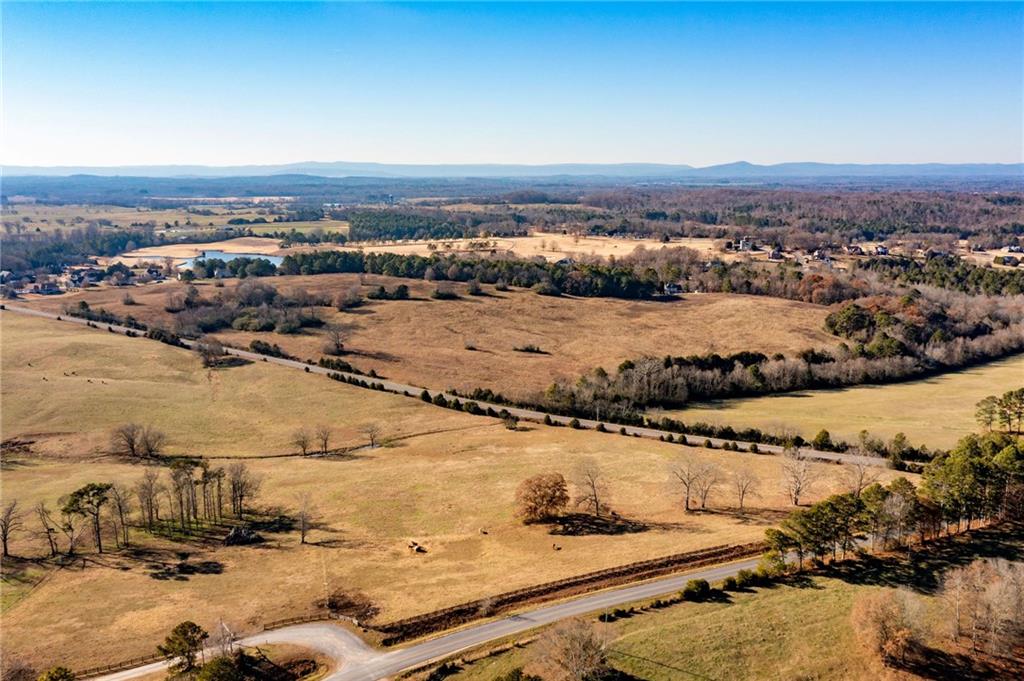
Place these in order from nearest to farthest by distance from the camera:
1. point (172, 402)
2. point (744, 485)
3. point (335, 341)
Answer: point (744, 485) < point (172, 402) < point (335, 341)

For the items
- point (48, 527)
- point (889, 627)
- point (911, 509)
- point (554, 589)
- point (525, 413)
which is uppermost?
Result: point (911, 509)

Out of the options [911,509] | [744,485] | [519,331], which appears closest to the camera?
[911,509]

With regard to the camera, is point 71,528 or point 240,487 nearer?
point 71,528

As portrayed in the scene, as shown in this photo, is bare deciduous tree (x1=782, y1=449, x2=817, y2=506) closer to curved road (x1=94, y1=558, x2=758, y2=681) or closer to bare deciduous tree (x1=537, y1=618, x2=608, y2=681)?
curved road (x1=94, y1=558, x2=758, y2=681)

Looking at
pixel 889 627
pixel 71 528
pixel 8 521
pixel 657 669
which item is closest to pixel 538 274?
pixel 71 528

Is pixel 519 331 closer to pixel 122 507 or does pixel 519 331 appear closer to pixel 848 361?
pixel 848 361

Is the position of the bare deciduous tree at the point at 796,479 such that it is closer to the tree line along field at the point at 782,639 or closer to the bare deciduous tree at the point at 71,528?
the tree line along field at the point at 782,639

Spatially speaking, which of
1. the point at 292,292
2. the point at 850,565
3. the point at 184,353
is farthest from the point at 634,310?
the point at 850,565
